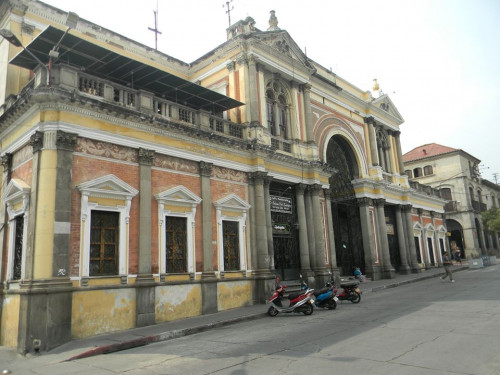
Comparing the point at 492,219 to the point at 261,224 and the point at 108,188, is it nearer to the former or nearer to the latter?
the point at 261,224

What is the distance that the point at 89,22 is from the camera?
1648 centimetres

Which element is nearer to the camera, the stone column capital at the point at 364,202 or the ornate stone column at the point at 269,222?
the ornate stone column at the point at 269,222

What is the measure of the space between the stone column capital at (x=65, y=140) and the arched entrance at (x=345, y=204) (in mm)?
17024

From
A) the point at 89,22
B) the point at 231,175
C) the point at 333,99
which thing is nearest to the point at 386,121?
the point at 333,99

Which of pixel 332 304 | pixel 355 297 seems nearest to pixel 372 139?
pixel 355 297

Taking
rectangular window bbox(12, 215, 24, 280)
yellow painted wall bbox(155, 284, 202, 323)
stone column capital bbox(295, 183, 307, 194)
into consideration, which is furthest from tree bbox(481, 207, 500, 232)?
rectangular window bbox(12, 215, 24, 280)

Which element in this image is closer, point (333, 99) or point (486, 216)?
point (333, 99)

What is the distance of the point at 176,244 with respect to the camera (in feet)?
45.8

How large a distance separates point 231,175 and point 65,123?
22.6ft

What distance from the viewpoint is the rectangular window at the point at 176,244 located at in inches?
539

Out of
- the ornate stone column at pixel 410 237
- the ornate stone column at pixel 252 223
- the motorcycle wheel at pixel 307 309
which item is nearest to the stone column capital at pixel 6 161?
the ornate stone column at pixel 252 223

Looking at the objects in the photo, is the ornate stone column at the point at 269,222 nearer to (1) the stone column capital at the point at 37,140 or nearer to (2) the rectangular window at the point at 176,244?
(2) the rectangular window at the point at 176,244

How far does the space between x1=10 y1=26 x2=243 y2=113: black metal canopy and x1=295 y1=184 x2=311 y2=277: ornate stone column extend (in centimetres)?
529

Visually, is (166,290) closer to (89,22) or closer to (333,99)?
(89,22)
